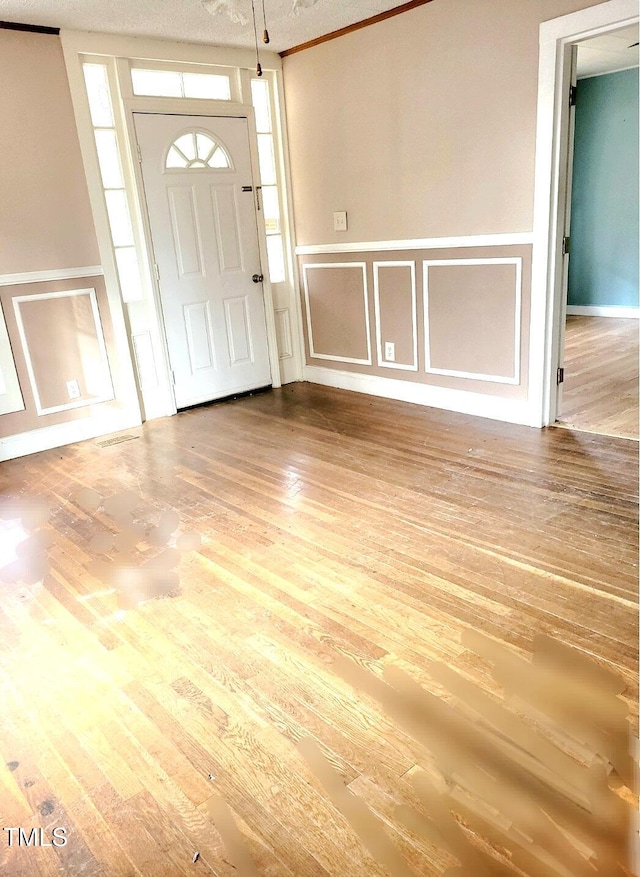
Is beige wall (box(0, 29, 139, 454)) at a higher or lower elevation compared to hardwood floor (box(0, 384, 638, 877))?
higher

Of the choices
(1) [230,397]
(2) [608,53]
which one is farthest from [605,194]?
Result: (1) [230,397]

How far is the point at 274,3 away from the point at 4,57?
1610 mm

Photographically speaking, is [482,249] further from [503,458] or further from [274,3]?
[274,3]

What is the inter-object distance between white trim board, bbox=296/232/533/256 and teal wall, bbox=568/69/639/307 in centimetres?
350

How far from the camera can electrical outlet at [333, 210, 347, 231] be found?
477 centimetres

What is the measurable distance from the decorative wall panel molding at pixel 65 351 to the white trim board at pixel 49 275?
0.09m

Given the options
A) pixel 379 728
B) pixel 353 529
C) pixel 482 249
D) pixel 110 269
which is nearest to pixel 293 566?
pixel 353 529

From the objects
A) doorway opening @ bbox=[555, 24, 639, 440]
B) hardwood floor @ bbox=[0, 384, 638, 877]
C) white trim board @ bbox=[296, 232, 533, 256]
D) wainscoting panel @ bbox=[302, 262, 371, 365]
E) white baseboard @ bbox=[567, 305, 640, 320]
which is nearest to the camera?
hardwood floor @ bbox=[0, 384, 638, 877]

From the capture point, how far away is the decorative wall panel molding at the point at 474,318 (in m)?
3.89

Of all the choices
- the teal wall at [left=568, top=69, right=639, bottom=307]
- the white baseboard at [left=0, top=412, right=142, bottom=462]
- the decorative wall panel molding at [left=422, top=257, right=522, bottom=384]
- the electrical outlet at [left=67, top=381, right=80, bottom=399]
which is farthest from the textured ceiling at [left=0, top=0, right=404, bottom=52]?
the teal wall at [left=568, top=69, right=639, bottom=307]

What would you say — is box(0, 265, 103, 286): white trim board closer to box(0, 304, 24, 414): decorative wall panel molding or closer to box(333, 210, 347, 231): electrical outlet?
box(0, 304, 24, 414): decorative wall panel molding

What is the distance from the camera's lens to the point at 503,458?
3465 millimetres

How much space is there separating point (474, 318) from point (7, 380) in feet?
9.89

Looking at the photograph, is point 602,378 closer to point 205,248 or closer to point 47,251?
point 205,248
